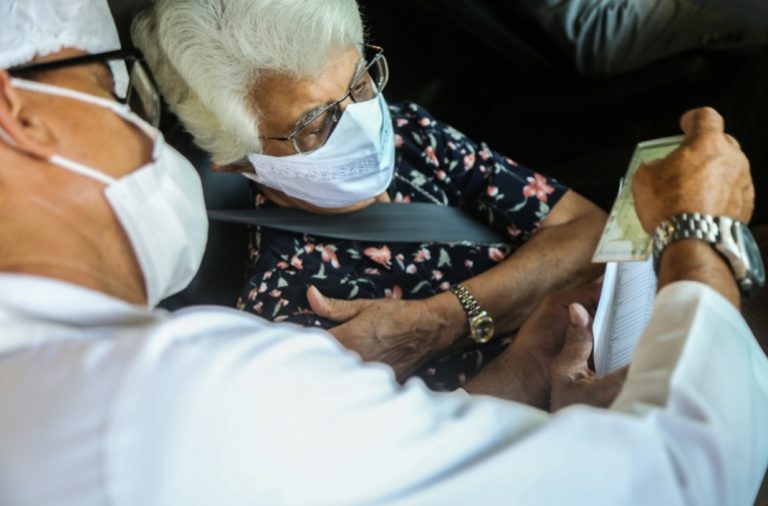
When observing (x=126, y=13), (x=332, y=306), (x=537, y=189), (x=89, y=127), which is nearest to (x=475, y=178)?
(x=537, y=189)

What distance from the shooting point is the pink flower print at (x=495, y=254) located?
1.71 meters

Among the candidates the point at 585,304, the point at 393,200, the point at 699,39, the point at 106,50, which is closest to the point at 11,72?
the point at 106,50

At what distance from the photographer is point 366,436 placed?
705 mm

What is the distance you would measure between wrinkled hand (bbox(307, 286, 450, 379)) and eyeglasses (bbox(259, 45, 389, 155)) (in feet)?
1.01

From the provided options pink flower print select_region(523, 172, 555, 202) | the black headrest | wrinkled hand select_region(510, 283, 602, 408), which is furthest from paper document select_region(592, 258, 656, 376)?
the black headrest

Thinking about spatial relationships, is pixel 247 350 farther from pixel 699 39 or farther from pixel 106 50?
pixel 699 39

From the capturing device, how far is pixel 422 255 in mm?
1654

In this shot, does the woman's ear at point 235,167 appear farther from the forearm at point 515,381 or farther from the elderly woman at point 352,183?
the forearm at point 515,381

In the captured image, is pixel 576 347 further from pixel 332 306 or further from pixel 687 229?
pixel 332 306

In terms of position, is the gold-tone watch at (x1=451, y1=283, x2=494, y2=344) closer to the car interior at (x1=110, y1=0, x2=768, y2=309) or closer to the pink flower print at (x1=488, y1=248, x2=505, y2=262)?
the pink flower print at (x1=488, y1=248, x2=505, y2=262)

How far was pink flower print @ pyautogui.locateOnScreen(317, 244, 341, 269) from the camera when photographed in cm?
159

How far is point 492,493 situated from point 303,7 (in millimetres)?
1022

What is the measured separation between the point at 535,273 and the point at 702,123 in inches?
23.3

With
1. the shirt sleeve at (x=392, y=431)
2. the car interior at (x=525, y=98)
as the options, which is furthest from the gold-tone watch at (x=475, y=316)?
the shirt sleeve at (x=392, y=431)
